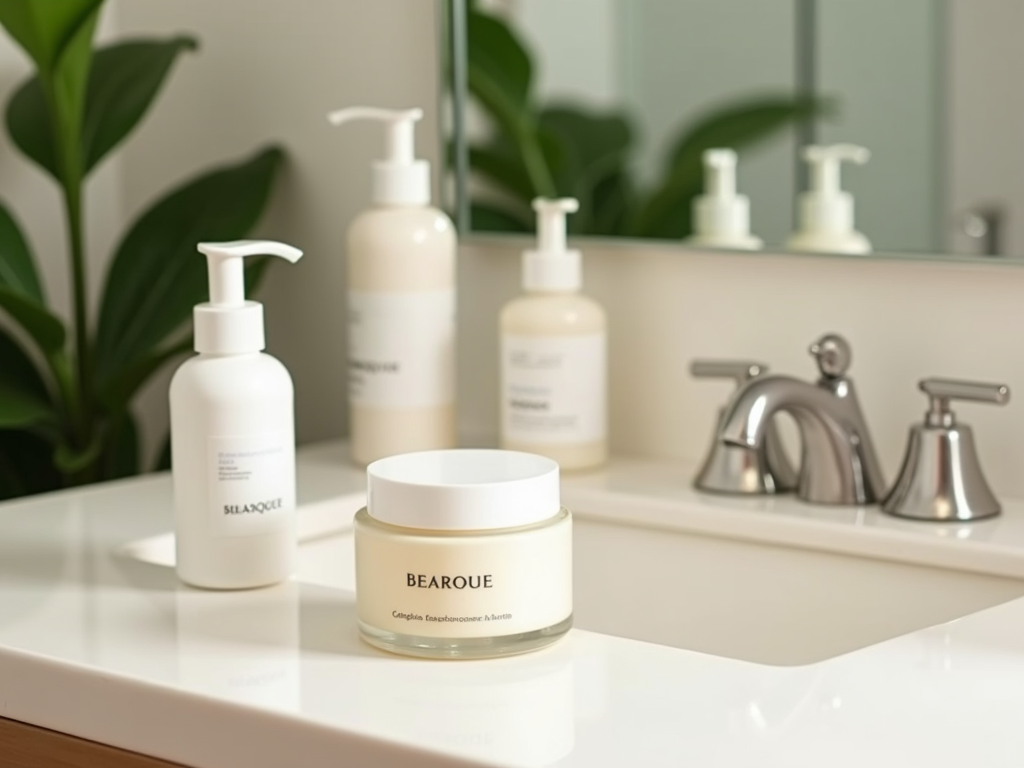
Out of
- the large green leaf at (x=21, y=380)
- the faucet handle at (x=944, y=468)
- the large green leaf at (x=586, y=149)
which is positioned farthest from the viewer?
the large green leaf at (x=21, y=380)

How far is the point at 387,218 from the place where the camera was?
109cm

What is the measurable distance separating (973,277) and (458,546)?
0.43 meters

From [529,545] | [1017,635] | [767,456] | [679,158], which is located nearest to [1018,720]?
[1017,635]

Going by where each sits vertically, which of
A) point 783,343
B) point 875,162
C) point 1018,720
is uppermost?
point 875,162

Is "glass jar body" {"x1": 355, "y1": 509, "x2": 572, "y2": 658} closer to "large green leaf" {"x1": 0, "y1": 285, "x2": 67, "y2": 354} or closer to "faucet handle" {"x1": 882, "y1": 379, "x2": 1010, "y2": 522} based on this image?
"faucet handle" {"x1": 882, "y1": 379, "x2": 1010, "y2": 522}

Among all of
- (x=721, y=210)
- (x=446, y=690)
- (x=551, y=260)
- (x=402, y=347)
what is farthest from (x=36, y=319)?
(x=446, y=690)

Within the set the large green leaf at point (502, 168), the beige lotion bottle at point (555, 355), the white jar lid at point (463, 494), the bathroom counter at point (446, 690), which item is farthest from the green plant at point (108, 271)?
the white jar lid at point (463, 494)

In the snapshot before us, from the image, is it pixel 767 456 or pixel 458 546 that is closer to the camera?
pixel 458 546

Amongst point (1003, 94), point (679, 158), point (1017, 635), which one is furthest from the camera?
point (679, 158)

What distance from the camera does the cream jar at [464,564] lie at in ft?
2.40

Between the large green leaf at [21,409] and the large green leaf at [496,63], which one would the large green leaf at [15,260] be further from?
the large green leaf at [496,63]

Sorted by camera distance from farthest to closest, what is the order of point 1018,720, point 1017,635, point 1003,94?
point 1003,94 < point 1017,635 < point 1018,720

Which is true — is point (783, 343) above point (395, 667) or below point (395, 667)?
above

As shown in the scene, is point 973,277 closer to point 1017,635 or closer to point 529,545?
point 1017,635
